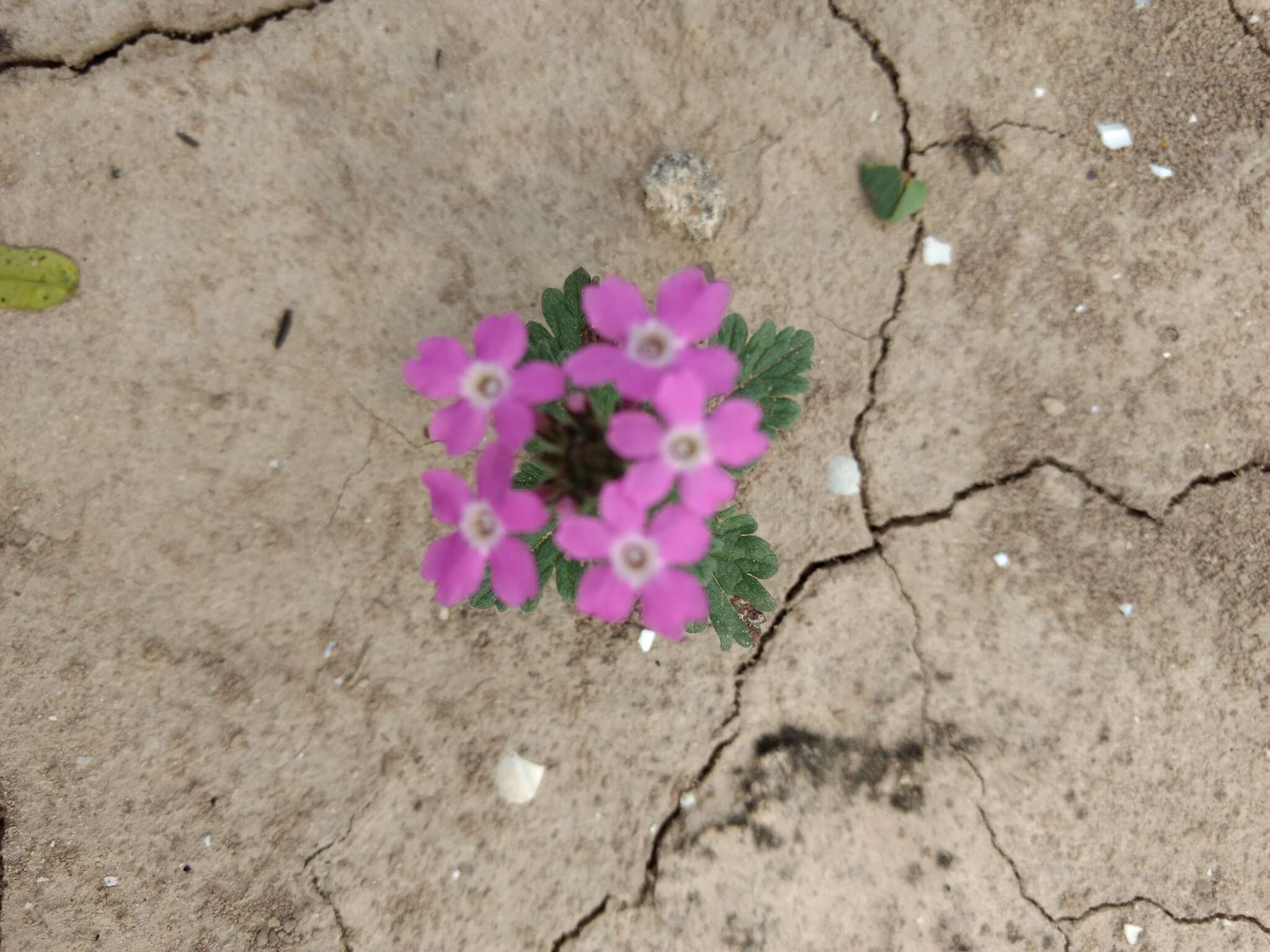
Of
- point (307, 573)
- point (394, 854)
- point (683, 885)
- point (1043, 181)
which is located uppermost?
point (1043, 181)

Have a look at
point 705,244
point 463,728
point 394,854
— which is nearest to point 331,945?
point 394,854

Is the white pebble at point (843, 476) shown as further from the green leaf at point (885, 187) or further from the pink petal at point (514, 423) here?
the pink petal at point (514, 423)

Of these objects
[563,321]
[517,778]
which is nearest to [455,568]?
[563,321]

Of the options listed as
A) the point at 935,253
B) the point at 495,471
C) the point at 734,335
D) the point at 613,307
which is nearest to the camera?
the point at 495,471

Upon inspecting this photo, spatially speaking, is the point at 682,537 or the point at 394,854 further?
the point at 394,854

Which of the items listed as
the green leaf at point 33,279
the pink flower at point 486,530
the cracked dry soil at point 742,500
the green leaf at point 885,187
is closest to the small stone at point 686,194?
the cracked dry soil at point 742,500

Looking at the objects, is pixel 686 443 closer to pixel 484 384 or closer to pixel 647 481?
pixel 647 481

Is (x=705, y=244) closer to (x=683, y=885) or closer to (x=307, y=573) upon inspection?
(x=307, y=573)
